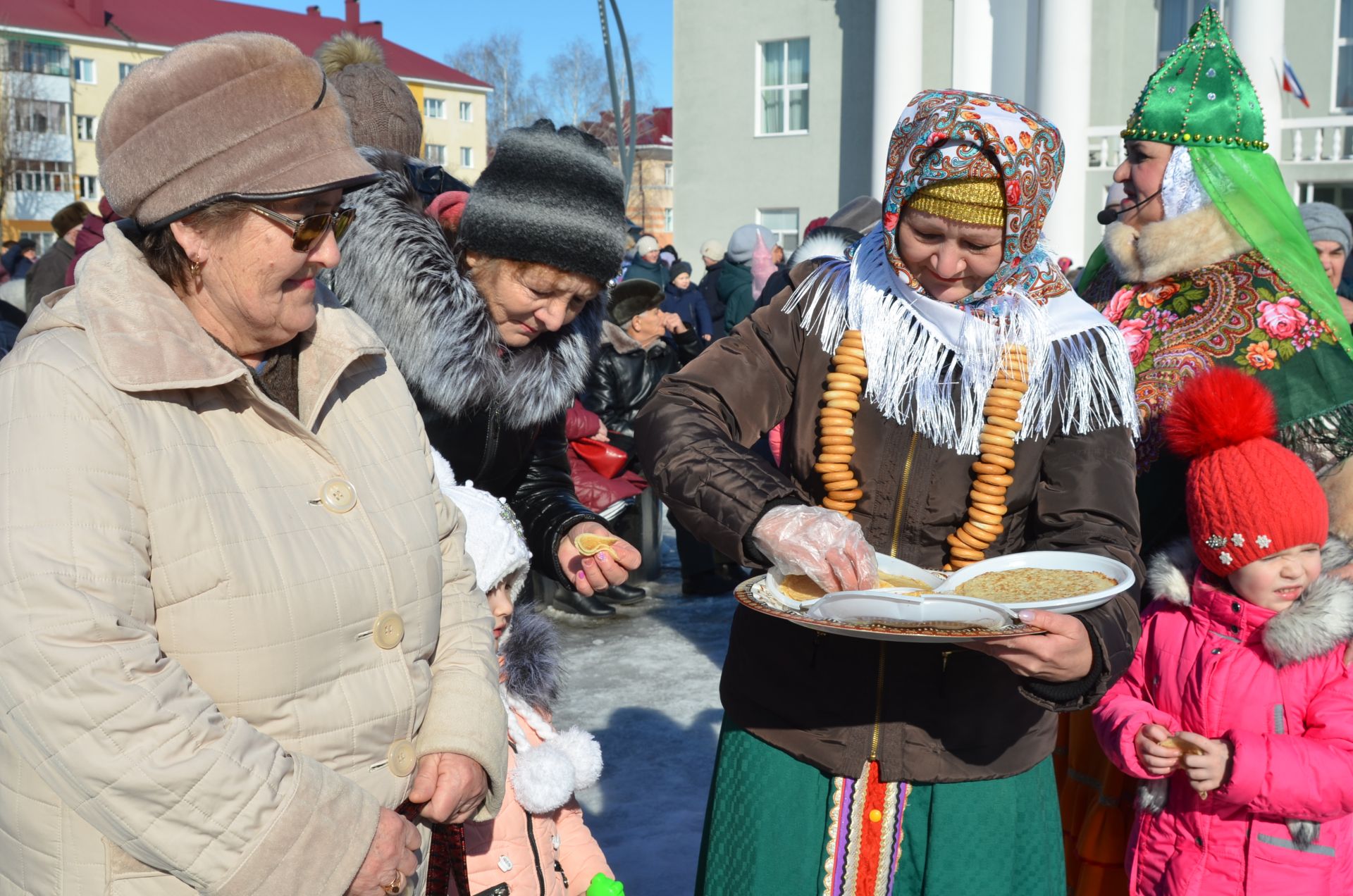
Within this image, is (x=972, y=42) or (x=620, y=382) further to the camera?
(x=972, y=42)

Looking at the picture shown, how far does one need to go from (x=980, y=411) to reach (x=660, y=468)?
0.57 m

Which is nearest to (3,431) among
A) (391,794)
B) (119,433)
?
(119,433)

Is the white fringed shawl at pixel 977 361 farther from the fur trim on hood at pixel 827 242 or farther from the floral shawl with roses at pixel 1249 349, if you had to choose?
the fur trim on hood at pixel 827 242

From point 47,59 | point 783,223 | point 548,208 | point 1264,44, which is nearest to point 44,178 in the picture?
point 47,59

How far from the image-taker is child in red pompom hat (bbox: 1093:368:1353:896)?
238cm

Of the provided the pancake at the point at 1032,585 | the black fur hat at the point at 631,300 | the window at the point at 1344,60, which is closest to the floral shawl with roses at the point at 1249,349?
the pancake at the point at 1032,585

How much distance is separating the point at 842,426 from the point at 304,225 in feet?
3.13

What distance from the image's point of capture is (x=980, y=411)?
6.64 ft

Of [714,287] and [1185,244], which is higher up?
[714,287]

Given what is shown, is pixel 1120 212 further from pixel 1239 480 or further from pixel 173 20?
pixel 173 20

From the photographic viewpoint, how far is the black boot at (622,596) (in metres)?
6.61

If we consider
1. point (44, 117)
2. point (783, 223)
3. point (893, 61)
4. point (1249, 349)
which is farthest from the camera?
point (44, 117)

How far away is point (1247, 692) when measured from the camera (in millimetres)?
2488

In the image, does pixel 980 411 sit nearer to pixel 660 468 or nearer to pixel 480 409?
pixel 660 468
